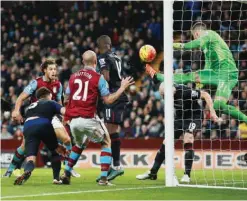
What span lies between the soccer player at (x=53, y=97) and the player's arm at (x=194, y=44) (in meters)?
1.94

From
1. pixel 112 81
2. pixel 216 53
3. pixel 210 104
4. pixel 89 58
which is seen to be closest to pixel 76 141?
pixel 89 58

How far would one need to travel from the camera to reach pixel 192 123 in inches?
503

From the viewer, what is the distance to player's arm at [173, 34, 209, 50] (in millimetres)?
12359

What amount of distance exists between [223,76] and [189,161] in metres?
1.86

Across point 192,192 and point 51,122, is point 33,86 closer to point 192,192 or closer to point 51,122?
point 51,122

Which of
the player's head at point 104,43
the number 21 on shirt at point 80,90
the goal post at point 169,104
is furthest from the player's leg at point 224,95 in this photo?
the number 21 on shirt at point 80,90

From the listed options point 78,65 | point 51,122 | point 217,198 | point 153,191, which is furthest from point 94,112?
point 78,65

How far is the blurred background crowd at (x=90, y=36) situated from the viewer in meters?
22.6

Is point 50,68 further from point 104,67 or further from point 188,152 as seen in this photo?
point 188,152

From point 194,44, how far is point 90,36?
13.4 m

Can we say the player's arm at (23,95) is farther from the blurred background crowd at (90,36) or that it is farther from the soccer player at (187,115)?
the blurred background crowd at (90,36)

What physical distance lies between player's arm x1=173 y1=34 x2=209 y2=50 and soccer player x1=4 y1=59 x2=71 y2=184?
194 cm

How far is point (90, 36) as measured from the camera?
2597 cm

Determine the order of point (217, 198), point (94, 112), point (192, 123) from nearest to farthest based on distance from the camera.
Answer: point (217, 198) → point (94, 112) → point (192, 123)
